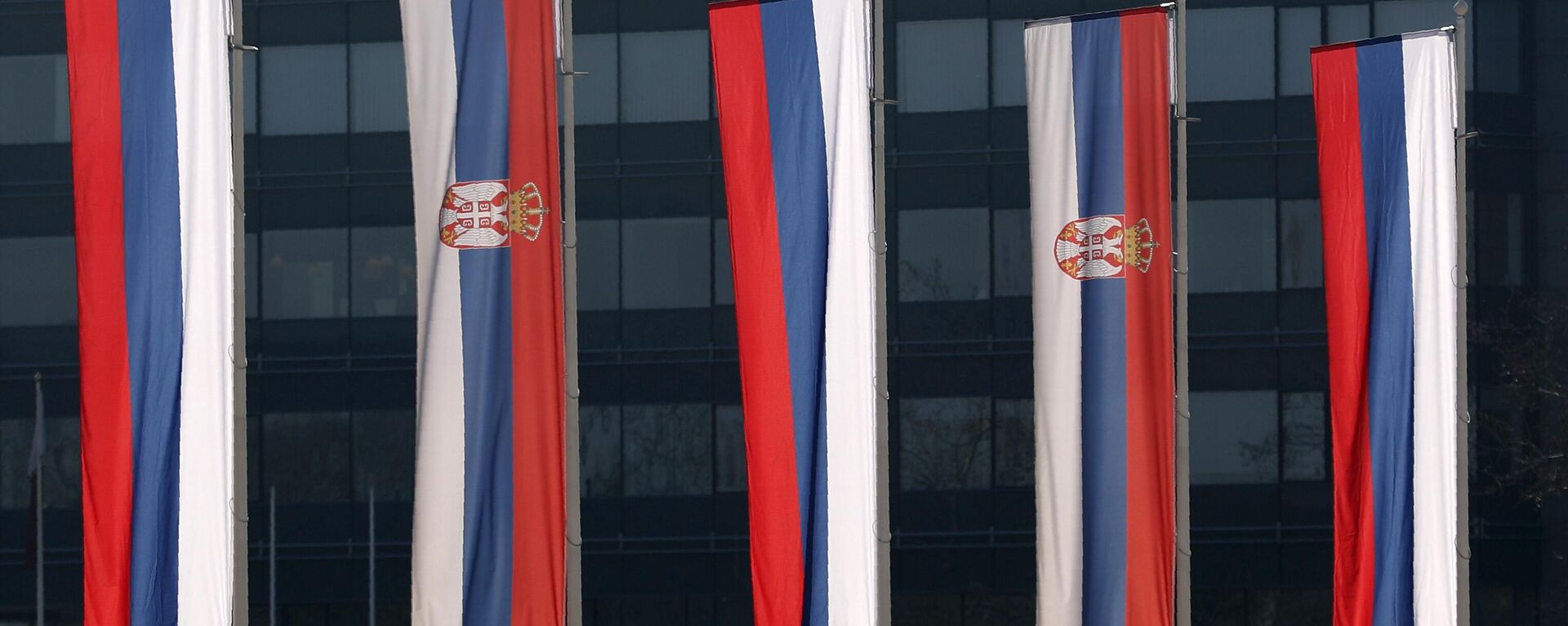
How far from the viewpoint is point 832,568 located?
71.7 ft

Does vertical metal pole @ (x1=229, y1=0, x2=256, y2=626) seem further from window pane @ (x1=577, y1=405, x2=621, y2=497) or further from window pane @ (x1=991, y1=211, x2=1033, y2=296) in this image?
window pane @ (x1=991, y1=211, x2=1033, y2=296)

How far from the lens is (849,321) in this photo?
72.7ft

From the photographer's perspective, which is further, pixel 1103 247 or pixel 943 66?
pixel 943 66

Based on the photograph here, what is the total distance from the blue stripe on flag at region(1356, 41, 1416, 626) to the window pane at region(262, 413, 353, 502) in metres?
20.6

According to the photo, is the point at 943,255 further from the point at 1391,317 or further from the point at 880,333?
the point at 880,333

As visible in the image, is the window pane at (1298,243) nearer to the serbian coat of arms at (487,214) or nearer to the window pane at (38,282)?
the serbian coat of arms at (487,214)

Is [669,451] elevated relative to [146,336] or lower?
lower

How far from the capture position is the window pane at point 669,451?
3647 cm

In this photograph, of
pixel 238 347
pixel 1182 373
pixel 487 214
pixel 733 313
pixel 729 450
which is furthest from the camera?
pixel 729 450

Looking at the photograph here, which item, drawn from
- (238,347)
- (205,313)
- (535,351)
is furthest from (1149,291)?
(205,313)

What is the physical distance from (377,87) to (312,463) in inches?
285

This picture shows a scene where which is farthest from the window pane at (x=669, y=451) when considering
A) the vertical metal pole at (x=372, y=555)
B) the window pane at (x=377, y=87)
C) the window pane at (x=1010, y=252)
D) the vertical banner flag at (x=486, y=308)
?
the vertical banner flag at (x=486, y=308)

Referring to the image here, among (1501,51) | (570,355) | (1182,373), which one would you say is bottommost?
(1182,373)

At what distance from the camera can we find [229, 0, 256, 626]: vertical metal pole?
20.9m
